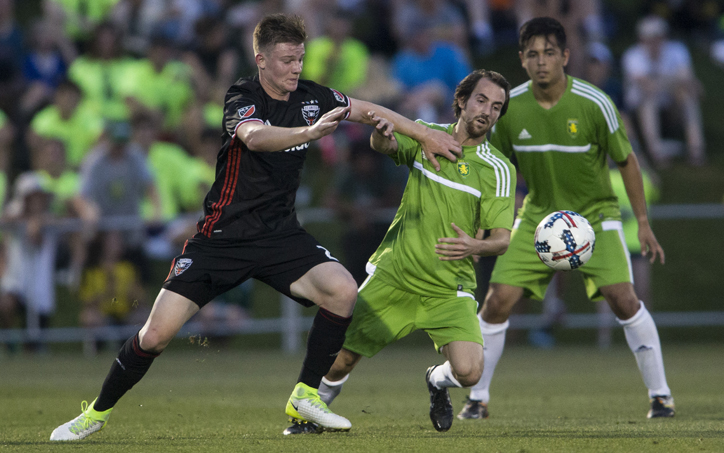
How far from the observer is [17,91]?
1466 cm

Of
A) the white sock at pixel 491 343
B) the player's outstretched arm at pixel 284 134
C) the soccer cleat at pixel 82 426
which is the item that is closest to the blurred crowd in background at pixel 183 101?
the white sock at pixel 491 343

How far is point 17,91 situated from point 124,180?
3414 mm

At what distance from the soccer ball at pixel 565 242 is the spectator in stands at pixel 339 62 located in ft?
26.0

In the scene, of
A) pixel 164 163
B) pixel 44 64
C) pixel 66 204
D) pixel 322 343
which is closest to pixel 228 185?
pixel 322 343

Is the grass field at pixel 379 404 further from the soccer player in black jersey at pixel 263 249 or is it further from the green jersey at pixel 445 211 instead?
the green jersey at pixel 445 211

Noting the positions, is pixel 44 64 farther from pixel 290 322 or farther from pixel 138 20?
pixel 290 322

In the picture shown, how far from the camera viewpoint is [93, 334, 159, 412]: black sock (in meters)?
5.32

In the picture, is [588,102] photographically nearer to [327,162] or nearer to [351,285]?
[351,285]

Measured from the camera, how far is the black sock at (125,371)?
210 inches

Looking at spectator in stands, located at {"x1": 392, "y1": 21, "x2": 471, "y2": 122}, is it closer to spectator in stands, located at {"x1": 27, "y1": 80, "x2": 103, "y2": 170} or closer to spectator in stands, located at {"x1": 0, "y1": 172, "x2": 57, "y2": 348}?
spectator in stands, located at {"x1": 27, "y1": 80, "x2": 103, "y2": 170}

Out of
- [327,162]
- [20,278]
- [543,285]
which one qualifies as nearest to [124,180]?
[20,278]

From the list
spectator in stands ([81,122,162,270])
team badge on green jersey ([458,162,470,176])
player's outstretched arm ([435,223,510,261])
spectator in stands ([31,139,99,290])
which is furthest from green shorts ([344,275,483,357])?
spectator in stands ([31,139,99,290])

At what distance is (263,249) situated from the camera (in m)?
5.44

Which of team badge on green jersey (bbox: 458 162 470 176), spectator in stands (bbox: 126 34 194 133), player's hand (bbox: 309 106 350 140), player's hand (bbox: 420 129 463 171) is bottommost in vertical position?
team badge on green jersey (bbox: 458 162 470 176)
